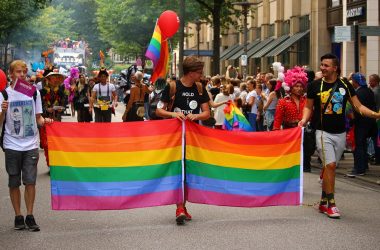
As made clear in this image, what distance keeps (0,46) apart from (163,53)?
46271 millimetres

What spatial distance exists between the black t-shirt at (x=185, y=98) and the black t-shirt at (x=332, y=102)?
143 cm

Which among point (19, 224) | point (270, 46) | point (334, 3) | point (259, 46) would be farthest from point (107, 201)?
point (259, 46)

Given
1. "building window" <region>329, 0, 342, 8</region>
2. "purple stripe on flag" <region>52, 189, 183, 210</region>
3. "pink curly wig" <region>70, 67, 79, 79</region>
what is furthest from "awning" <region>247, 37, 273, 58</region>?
"purple stripe on flag" <region>52, 189, 183, 210</region>

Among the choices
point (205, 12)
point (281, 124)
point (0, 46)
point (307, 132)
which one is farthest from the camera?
point (0, 46)

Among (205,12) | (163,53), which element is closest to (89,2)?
(205,12)

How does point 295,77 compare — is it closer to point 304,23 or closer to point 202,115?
point 202,115

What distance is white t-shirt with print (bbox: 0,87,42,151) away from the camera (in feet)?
27.9

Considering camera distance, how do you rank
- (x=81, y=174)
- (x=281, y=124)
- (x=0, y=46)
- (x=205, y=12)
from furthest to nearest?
(x=0, y=46) < (x=205, y=12) < (x=281, y=124) < (x=81, y=174)

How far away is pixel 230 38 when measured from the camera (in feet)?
198

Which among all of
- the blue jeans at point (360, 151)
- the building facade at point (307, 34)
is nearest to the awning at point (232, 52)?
the building facade at point (307, 34)

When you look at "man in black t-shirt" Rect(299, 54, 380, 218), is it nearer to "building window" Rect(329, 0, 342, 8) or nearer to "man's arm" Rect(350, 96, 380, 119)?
"man's arm" Rect(350, 96, 380, 119)

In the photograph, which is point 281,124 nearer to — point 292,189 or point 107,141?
point 292,189

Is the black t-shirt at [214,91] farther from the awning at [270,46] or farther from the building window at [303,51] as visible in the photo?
the awning at [270,46]

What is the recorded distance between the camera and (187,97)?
30.2 ft
